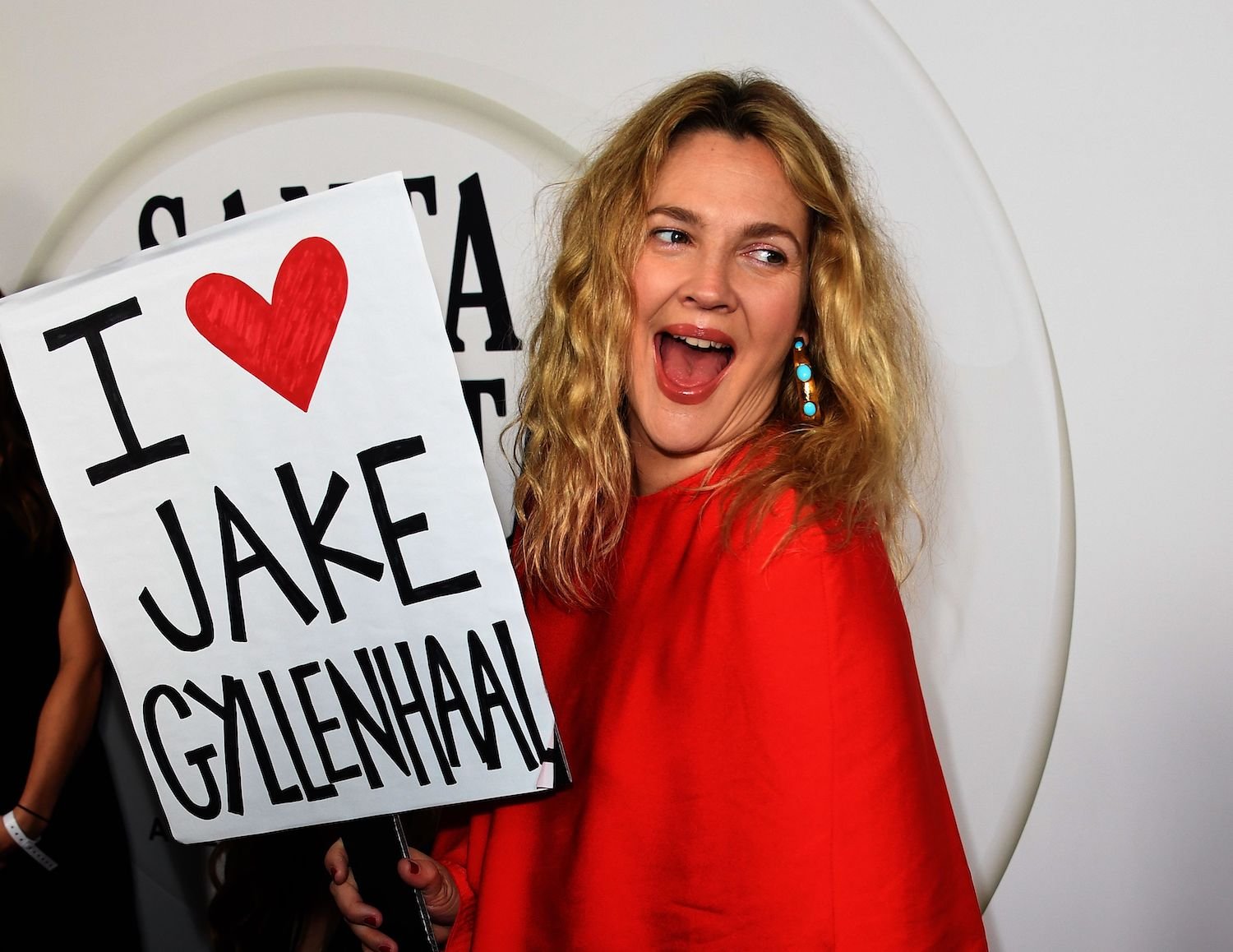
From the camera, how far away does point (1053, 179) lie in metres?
1.24

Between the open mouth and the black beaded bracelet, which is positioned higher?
the open mouth

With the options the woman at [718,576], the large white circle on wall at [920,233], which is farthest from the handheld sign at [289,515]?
the large white circle on wall at [920,233]

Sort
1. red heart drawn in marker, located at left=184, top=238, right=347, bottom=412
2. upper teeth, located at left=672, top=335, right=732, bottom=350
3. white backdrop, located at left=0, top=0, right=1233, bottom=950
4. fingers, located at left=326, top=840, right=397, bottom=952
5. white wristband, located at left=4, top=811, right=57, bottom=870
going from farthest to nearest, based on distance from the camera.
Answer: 1. white wristband, located at left=4, top=811, right=57, bottom=870
2. white backdrop, located at left=0, top=0, right=1233, bottom=950
3. upper teeth, located at left=672, top=335, right=732, bottom=350
4. fingers, located at left=326, top=840, right=397, bottom=952
5. red heart drawn in marker, located at left=184, top=238, right=347, bottom=412

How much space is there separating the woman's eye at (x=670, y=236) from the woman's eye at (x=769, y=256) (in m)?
0.08

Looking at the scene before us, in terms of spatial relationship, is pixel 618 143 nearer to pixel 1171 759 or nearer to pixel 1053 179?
pixel 1053 179

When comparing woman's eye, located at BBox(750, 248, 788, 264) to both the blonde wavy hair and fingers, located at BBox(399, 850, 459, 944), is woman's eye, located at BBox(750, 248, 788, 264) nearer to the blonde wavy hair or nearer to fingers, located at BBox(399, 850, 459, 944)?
the blonde wavy hair

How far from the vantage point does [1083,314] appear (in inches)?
49.3

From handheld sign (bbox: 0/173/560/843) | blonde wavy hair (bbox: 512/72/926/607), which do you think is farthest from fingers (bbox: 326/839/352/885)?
blonde wavy hair (bbox: 512/72/926/607)

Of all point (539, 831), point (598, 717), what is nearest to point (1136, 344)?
point (598, 717)

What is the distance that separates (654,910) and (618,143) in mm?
813

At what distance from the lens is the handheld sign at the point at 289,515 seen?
0.79m

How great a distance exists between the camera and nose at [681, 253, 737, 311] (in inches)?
41.4

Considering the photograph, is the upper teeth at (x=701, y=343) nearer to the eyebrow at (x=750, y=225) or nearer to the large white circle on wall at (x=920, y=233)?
the eyebrow at (x=750, y=225)

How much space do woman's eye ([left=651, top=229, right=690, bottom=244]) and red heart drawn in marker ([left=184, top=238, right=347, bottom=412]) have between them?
0.43 m
